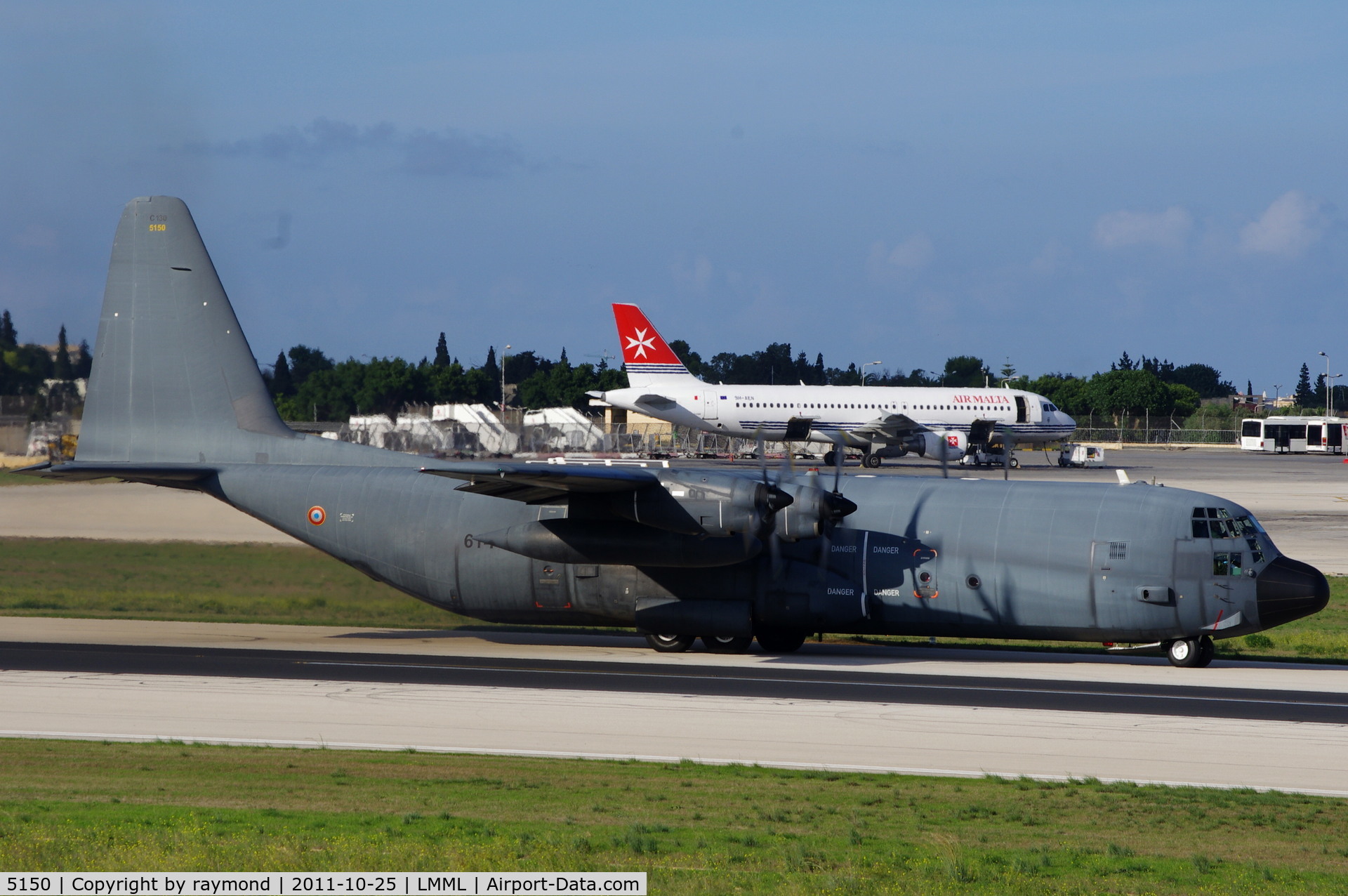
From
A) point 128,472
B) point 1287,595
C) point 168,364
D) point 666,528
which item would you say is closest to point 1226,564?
point 1287,595

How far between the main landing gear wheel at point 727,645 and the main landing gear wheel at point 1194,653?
7.41 meters

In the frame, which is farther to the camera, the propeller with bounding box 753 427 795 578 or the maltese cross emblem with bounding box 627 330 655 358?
the maltese cross emblem with bounding box 627 330 655 358

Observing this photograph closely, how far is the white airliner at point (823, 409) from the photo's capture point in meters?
73.2

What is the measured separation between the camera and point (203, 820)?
1182 cm

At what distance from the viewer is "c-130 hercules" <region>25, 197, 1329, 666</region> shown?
838 inches

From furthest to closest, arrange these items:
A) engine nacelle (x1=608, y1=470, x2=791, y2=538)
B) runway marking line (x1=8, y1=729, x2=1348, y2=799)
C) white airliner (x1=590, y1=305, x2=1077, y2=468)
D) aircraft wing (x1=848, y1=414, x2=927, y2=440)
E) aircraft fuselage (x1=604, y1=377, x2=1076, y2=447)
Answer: aircraft fuselage (x1=604, y1=377, x2=1076, y2=447), white airliner (x1=590, y1=305, x2=1077, y2=468), aircraft wing (x1=848, y1=414, x2=927, y2=440), engine nacelle (x1=608, y1=470, x2=791, y2=538), runway marking line (x1=8, y1=729, x2=1348, y2=799)

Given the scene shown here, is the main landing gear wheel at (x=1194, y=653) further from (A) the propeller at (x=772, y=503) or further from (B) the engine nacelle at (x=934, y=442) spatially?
(B) the engine nacelle at (x=934, y=442)

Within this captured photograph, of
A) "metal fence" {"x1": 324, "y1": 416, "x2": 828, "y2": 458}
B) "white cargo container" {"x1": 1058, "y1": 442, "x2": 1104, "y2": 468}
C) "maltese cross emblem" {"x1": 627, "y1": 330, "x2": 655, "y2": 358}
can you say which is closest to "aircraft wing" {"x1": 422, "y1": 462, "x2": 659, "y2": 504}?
"metal fence" {"x1": 324, "y1": 416, "x2": 828, "y2": 458}

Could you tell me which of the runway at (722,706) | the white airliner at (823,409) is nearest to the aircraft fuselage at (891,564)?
the runway at (722,706)

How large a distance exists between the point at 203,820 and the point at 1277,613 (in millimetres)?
16790

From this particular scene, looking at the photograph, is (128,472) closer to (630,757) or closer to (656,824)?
(630,757)

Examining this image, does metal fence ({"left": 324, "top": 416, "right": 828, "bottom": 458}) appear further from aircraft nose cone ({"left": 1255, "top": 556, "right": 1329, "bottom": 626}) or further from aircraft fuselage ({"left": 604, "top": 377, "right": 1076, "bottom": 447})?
aircraft nose cone ({"left": 1255, "top": 556, "right": 1329, "bottom": 626})

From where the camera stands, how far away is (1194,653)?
71.3 ft

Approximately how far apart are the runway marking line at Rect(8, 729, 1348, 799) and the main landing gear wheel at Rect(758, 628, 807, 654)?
8611mm
